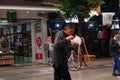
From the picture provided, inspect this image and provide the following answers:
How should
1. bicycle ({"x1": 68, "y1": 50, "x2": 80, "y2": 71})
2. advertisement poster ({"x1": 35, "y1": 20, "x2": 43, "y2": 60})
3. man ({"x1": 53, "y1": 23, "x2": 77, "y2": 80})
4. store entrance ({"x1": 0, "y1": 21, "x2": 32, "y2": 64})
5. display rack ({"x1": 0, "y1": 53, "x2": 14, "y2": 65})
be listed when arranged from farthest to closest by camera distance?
store entrance ({"x1": 0, "y1": 21, "x2": 32, "y2": 64}) → advertisement poster ({"x1": 35, "y1": 20, "x2": 43, "y2": 60}) → display rack ({"x1": 0, "y1": 53, "x2": 14, "y2": 65}) → bicycle ({"x1": 68, "y1": 50, "x2": 80, "y2": 71}) → man ({"x1": 53, "y1": 23, "x2": 77, "y2": 80})

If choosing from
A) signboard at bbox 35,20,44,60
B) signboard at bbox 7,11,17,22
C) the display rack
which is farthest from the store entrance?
signboard at bbox 7,11,17,22

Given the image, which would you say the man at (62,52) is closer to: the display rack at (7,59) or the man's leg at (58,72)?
the man's leg at (58,72)

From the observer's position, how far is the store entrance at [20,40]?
22792mm

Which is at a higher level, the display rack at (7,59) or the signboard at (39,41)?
the signboard at (39,41)

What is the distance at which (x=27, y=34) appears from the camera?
22984 mm

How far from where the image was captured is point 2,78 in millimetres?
15125

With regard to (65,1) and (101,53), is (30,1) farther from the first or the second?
(101,53)

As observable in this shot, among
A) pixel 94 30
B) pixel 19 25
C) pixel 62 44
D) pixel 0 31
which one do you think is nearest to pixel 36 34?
pixel 19 25

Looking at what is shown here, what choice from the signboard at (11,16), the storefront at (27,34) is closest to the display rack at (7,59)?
the storefront at (27,34)

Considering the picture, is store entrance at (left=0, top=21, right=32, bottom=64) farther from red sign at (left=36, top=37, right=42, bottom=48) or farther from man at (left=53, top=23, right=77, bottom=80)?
man at (left=53, top=23, right=77, bottom=80)

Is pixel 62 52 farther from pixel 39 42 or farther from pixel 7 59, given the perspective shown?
pixel 39 42

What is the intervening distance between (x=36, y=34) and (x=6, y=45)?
7.76 ft

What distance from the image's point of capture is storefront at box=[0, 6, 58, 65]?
65.8 feet

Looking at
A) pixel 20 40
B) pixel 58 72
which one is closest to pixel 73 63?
pixel 20 40
